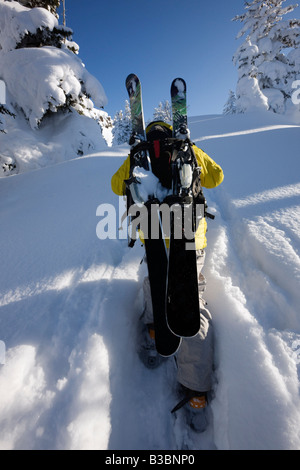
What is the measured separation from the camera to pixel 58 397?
1.24 meters

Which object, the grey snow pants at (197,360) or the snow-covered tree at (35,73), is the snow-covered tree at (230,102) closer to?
the snow-covered tree at (35,73)

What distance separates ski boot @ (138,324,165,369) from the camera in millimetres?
1795

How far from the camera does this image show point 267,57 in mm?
15961

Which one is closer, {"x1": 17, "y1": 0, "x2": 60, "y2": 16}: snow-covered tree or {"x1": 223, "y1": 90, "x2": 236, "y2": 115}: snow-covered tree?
{"x1": 17, "y1": 0, "x2": 60, "y2": 16}: snow-covered tree

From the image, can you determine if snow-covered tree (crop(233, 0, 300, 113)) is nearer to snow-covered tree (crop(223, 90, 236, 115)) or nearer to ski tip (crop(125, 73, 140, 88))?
snow-covered tree (crop(223, 90, 236, 115))

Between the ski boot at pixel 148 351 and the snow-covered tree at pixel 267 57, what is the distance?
19.3m

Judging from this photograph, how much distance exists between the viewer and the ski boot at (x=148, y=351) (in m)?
1.80

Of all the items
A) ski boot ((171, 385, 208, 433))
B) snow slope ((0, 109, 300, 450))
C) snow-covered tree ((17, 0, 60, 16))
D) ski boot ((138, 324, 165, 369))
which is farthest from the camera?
snow-covered tree ((17, 0, 60, 16))

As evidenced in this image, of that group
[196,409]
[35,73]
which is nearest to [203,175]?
[196,409]

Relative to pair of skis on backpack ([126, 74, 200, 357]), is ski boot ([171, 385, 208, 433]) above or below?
below

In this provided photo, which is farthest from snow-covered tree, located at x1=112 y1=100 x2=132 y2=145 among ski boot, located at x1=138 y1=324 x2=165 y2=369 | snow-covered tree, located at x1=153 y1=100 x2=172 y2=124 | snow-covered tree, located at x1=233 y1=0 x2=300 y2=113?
ski boot, located at x1=138 y1=324 x2=165 y2=369

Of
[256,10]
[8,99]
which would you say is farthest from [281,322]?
[256,10]

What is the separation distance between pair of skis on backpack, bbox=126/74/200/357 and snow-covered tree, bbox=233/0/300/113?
18.6 m
